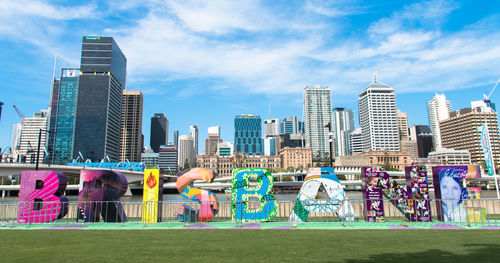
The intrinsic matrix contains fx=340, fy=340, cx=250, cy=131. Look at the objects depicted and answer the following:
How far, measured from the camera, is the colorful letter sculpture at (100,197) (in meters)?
22.9

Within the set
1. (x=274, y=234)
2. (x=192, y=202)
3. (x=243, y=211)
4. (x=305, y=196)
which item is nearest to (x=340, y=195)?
(x=305, y=196)

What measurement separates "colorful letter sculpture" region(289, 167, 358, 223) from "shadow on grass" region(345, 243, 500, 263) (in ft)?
33.8

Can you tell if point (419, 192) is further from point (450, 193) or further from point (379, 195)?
point (379, 195)

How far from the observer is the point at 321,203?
22.1m

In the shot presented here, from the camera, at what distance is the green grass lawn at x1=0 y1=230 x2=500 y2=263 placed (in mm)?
10742

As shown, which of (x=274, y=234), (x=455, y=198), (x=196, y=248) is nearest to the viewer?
(x=196, y=248)

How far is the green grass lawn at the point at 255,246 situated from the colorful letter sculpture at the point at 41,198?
19.6 feet

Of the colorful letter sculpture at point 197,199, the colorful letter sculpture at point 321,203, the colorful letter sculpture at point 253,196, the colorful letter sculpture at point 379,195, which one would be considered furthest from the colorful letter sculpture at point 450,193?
the colorful letter sculpture at point 197,199

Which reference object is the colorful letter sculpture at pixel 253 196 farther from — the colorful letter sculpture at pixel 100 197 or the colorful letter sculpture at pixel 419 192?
the colorful letter sculpture at pixel 419 192

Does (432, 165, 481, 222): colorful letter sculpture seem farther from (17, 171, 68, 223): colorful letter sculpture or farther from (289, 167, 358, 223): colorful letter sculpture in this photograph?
(17, 171, 68, 223): colorful letter sculpture

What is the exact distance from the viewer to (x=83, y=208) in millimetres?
22906

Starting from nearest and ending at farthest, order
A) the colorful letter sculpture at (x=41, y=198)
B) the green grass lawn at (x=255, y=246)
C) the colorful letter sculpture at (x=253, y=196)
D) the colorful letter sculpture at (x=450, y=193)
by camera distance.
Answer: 1. the green grass lawn at (x=255, y=246)
2. the colorful letter sculpture at (x=450, y=193)
3. the colorful letter sculpture at (x=253, y=196)
4. the colorful letter sculpture at (x=41, y=198)

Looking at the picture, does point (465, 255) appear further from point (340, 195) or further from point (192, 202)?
point (192, 202)

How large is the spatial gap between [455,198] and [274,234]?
1293 centimetres
